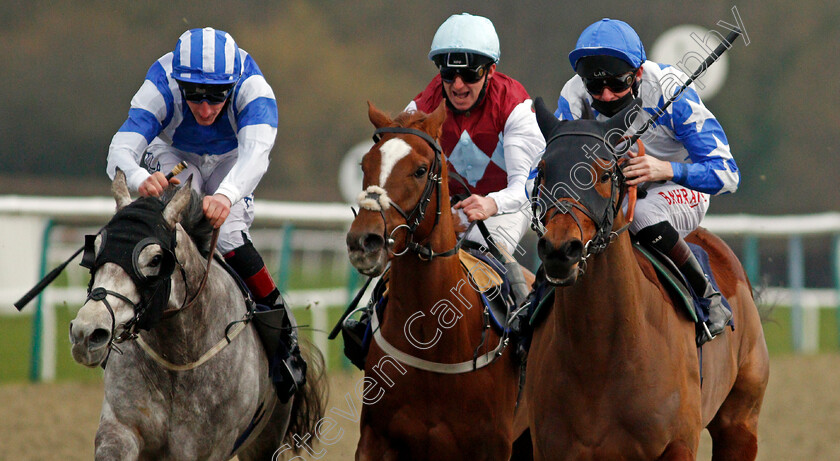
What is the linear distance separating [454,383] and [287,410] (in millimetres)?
918

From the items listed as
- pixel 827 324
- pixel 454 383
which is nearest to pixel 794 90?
pixel 827 324

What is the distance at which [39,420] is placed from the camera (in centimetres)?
611

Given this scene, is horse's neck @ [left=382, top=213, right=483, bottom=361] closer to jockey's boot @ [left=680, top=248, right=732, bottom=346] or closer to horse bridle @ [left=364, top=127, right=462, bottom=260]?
horse bridle @ [left=364, top=127, right=462, bottom=260]

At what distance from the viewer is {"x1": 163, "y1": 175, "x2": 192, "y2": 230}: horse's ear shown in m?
3.37

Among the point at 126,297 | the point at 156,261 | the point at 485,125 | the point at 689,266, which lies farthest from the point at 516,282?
the point at 126,297

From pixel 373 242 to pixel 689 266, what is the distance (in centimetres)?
114

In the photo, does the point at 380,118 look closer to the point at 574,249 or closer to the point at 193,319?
the point at 193,319

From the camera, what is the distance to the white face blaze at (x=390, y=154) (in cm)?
335

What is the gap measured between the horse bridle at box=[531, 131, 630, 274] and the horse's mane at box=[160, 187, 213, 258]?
1.21 meters

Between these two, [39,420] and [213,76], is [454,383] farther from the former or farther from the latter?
[39,420]

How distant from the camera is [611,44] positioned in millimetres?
3455

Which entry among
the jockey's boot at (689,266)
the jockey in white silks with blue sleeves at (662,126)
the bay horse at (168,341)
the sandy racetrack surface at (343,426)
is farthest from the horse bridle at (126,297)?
the sandy racetrack surface at (343,426)

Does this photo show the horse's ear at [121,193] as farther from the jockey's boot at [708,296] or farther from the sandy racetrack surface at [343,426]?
the sandy racetrack surface at [343,426]

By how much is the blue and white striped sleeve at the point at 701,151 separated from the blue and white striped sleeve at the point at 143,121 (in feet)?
6.08
